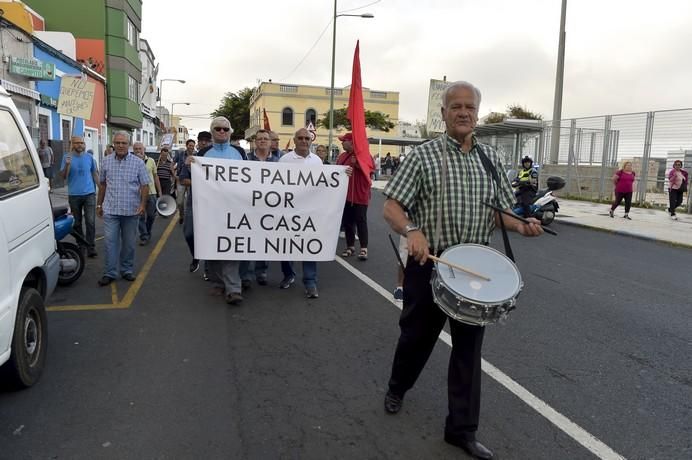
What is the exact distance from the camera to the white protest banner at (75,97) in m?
10.7

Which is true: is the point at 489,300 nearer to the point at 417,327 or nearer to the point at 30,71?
the point at 417,327

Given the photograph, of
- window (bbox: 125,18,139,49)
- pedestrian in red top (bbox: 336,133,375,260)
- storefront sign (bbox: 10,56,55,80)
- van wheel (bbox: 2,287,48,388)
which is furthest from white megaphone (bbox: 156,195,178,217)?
window (bbox: 125,18,139,49)

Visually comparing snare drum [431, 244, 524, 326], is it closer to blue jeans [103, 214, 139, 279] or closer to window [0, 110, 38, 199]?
window [0, 110, 38, 199]

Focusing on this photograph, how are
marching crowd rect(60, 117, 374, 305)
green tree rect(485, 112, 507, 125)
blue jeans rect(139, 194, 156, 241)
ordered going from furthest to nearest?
green tree rect(485, 112, 507, 125) < blue jeans rect(139, 194, 156, 241) < marching crowd rect(60, 117, 374, 305)

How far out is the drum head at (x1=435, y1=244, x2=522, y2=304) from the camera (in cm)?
292

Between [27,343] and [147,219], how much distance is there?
7.24m

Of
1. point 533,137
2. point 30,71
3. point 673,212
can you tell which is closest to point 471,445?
point 673,212

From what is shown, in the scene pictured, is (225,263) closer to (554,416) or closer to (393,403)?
(393,403)

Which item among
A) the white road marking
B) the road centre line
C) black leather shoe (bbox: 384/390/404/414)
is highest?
black leather shoe (bbox: 384/390/404/414)

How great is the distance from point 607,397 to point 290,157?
457cm

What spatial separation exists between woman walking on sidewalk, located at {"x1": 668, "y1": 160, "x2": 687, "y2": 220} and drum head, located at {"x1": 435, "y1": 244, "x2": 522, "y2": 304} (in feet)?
54.5

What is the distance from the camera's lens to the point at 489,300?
2.89 meters

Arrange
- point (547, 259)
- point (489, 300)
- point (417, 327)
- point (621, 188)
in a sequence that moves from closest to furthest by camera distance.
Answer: point (489, 300)
point (417, 327)
point (547, 259)
point (621, 188)

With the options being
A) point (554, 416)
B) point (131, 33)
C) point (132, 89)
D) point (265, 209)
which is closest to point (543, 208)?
point (265, 209)
